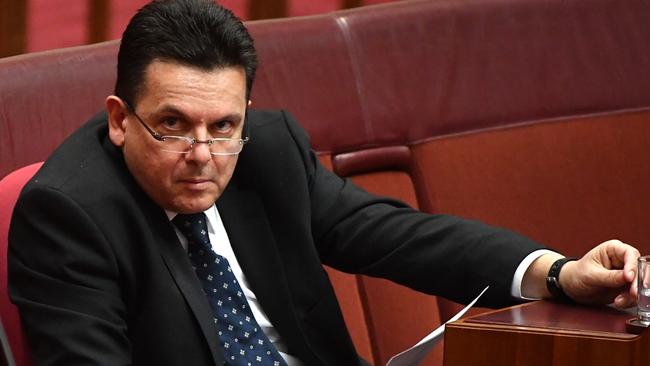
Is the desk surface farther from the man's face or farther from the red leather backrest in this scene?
the red leather backrest

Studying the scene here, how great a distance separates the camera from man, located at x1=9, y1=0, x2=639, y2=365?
61.4 inches

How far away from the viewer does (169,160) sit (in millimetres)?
1625

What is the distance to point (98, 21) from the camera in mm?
2416

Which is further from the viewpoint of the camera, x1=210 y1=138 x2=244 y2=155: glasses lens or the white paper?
x1=210 y1=138 x2=244 y2=155: glasses lens

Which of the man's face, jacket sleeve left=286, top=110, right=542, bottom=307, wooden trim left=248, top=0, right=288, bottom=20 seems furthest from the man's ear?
wooden trim left=248, top=0, right=288, bottom=20

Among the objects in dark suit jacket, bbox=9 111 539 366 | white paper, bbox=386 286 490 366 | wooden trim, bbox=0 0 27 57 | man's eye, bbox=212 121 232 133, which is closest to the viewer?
white paper, bbox=386 286 490 366

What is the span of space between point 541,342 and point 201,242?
60 cm

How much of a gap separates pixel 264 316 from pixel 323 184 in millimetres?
254

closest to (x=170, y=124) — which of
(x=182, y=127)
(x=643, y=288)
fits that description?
(x=182, y=127)

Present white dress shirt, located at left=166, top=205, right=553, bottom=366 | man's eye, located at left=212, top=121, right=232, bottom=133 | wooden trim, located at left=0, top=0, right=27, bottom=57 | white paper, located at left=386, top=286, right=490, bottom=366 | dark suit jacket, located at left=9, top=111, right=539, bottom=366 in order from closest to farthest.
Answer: white paper, located at left=386, top=286, right=490, bottom=366 < dark suit jacket, located at left=9, top=111, right=539, bottom=366 < man's eye, located at left=212, top=121, right=232, bottom=133 < white dress shirt, located at left=166, top=205, right=553, bottom=366 < wooden trim, located at left=0, top=0, right=27, bottom=57

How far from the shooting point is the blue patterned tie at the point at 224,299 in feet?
5.64

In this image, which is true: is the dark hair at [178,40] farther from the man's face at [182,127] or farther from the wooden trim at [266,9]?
the wooden trim at [266,9]

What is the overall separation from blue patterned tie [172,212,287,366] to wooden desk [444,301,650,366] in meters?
0.45

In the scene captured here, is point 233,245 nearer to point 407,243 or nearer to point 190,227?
A: point 190,227
